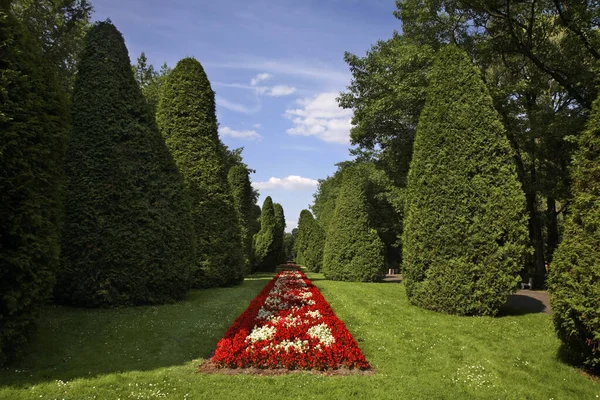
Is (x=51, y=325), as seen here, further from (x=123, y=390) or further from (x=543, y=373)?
(x=543, y=373)

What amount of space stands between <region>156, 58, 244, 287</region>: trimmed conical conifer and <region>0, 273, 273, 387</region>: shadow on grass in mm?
4723

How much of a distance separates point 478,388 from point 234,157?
4515 cm

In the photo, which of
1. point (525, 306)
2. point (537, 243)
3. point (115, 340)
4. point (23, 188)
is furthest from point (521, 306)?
point (23, 188)

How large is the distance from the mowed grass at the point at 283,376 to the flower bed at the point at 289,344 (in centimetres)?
35

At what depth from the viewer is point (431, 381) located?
5562 millimetres

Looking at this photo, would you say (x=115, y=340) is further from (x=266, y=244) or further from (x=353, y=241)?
(x=266, y=244)

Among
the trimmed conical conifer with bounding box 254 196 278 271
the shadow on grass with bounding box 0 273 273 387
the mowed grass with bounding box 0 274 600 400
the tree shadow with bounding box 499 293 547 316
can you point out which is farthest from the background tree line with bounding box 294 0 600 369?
the trimmed conical conifer with bounding box 254 196 278 271

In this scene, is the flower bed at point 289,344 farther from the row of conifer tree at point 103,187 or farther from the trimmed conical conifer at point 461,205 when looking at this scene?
the trimmed conical conifer at point 461,205

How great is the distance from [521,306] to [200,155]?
496 inches

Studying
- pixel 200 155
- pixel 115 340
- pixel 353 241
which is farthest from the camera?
pixel 353 241

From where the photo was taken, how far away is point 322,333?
7.18 m

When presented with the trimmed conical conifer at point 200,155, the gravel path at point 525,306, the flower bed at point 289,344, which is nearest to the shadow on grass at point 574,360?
the flower bed at point 289,344

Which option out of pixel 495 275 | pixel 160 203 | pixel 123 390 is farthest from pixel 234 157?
pixel 123 390

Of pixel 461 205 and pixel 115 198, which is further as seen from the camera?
pixel 461 205
